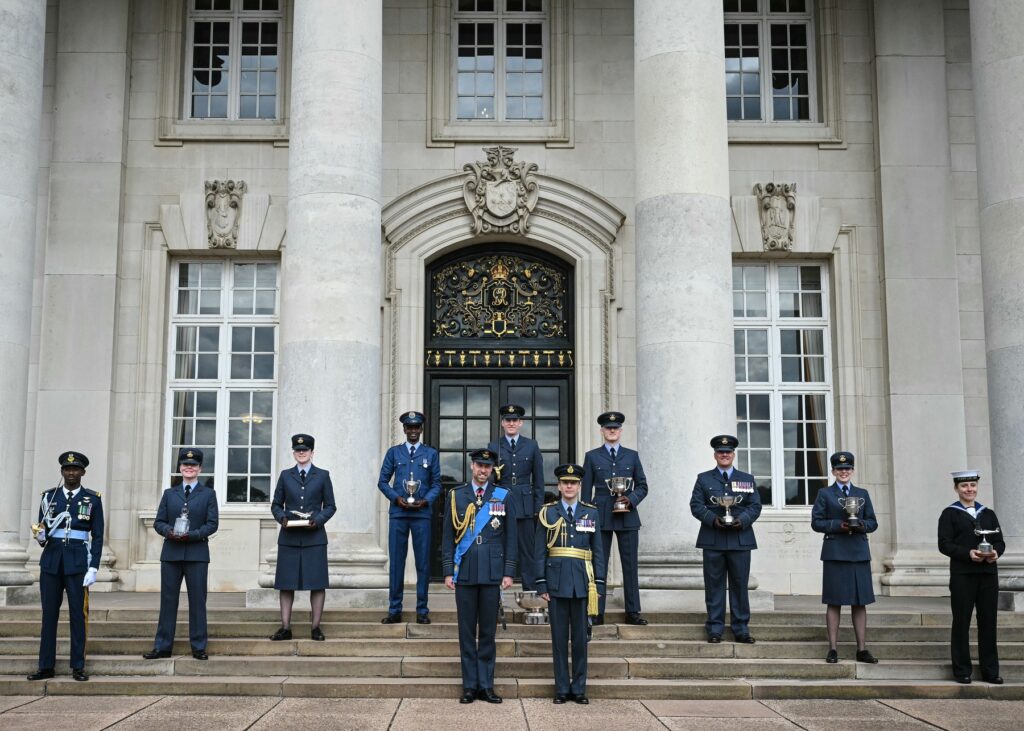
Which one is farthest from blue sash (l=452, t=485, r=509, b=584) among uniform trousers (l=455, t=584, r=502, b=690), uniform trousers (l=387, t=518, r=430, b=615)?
uniform trousers (l=387, t=518, r=430, b=615)

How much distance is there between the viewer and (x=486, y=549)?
10.6 m

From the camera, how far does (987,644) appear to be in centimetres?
1114

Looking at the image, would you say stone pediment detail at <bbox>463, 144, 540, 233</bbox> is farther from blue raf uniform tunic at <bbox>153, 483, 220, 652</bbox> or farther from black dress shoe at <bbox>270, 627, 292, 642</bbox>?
black dress shoe at <bbox>270, 627, 292, 642</bbox>

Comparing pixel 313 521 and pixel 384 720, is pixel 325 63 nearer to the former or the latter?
pixel 313 521

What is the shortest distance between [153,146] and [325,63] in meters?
5.55

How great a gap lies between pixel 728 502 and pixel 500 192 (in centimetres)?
774

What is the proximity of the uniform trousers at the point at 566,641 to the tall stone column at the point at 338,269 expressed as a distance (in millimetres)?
3240

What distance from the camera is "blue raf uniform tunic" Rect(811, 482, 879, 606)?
37.3ft

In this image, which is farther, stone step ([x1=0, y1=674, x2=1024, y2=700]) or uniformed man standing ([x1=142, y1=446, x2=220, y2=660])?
uniformed man standing ([x1=142, y1=446, x2=220, y2=660])

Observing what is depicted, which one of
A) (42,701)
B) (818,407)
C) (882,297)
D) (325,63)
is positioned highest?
(325,63)

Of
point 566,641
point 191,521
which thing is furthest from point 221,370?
point 566,641

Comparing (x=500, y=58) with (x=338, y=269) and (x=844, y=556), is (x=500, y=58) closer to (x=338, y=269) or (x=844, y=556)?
(x=338, y=269)

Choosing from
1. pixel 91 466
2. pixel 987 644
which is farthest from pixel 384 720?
pixel 91 466

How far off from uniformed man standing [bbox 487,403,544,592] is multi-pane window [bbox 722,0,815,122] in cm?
802
